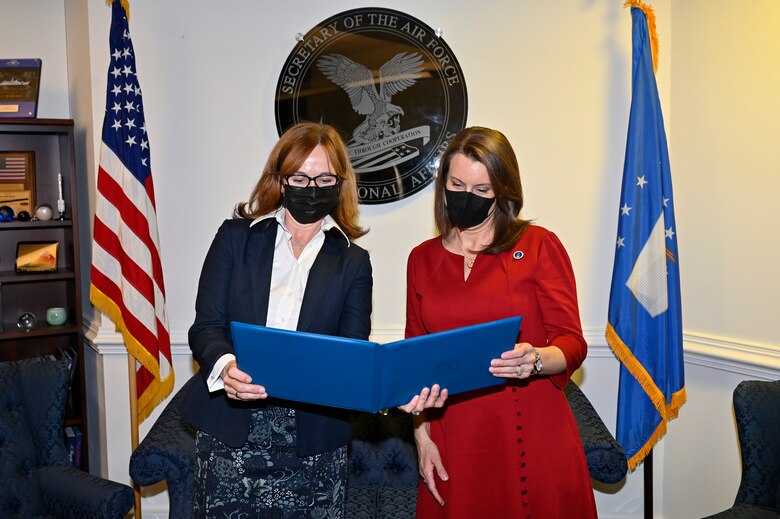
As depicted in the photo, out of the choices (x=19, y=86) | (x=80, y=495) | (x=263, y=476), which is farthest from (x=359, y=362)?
(x=19, y=86)

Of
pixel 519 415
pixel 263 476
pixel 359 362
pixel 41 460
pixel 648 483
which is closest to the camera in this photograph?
pixel 359 362

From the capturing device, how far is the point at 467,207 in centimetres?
190

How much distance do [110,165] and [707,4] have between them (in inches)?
107

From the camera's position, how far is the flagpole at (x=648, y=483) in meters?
3.18

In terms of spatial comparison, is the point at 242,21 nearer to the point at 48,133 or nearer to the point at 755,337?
the point at 48,133

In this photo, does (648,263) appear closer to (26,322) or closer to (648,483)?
(648,483)

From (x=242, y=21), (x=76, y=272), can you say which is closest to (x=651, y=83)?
(x=242, y=21)

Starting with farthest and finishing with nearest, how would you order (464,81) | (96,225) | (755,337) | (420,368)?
(464,81), (96,225), (755,337), (420,368)

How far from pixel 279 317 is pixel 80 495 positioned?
45.6 inches

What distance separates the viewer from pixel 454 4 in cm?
332

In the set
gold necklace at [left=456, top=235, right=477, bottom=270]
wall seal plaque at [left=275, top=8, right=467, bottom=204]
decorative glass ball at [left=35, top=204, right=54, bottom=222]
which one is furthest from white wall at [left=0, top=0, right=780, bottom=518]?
gold necklace at [left=456, top=235, right=477, bottom=270]

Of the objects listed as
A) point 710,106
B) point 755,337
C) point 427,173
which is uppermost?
point 710,106

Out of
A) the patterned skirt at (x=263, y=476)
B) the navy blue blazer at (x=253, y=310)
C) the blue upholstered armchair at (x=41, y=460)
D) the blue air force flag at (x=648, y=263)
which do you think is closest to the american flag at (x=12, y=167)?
the blue upholstered armchair at (x=41, y=460)

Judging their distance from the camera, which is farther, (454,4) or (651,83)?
(454,4)
